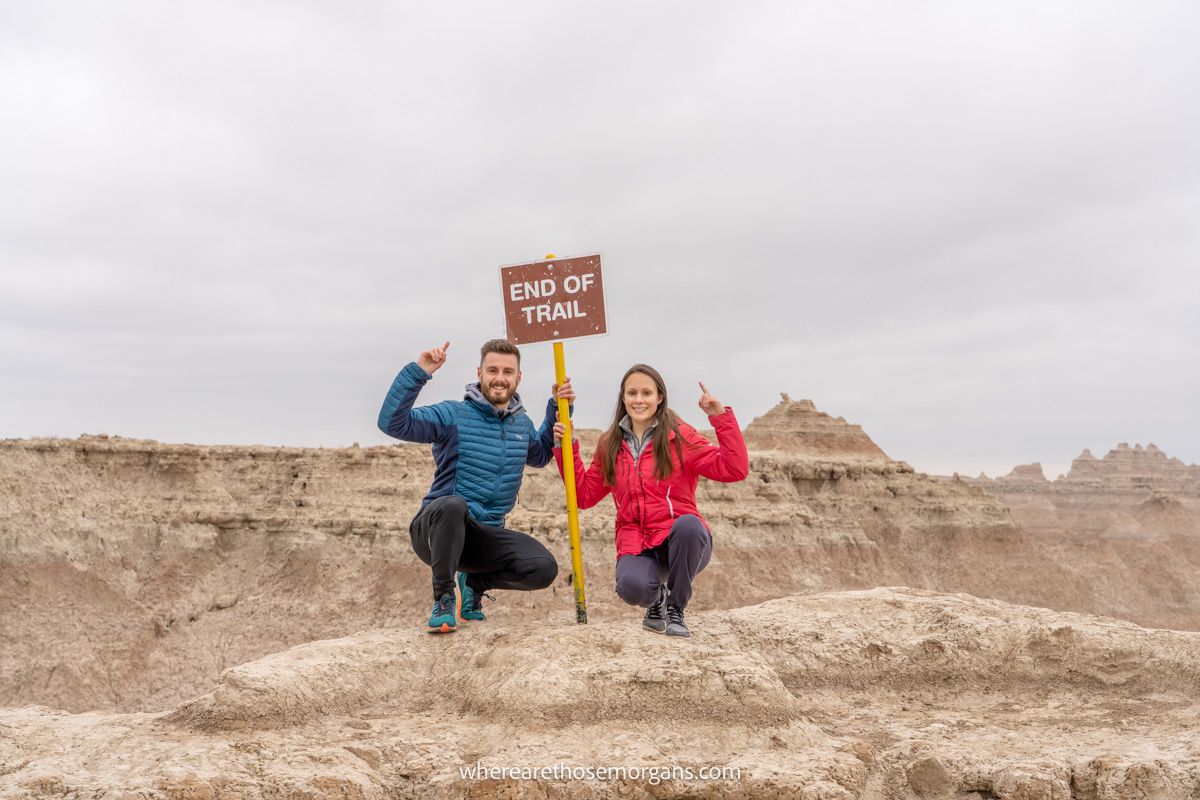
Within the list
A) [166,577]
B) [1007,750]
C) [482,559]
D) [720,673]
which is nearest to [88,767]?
[482,559]

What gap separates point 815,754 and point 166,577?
24.3 metres

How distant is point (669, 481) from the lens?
591 centimetres

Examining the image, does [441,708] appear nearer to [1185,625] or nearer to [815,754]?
[815,754]

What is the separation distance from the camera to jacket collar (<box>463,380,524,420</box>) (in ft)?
21.1

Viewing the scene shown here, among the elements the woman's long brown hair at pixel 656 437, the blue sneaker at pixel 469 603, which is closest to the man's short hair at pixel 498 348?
the woman's long brown hair at pixel 656 437

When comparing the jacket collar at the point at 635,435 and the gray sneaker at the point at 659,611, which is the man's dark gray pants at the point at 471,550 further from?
the jacket collar at the point at 635,435

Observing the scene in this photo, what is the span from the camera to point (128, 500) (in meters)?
25.0

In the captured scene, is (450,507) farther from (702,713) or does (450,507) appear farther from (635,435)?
(702,713)

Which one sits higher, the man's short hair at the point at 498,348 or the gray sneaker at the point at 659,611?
the man's short hair at the point at 498,348

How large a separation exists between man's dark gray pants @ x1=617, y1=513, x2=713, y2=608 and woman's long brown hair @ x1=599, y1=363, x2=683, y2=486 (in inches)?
16.7

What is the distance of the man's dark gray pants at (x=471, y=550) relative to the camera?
6.09 metres

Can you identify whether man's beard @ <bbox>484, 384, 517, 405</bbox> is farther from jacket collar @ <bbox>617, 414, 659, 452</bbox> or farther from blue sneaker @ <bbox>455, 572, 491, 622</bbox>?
blue sneaker @ <bbox>455, 572, 491, 622</bbox>

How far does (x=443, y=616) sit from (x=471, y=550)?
1.82ft

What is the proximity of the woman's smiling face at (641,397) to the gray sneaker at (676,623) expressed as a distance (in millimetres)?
1415
